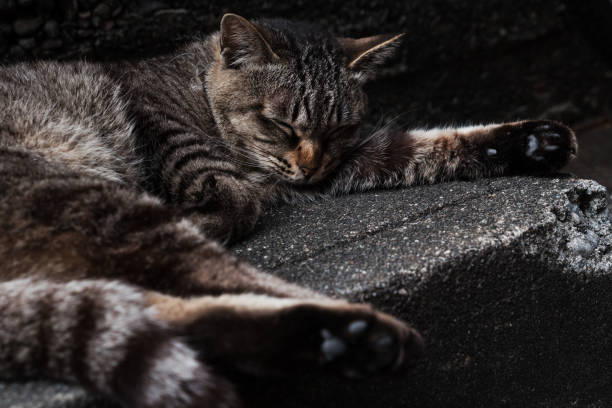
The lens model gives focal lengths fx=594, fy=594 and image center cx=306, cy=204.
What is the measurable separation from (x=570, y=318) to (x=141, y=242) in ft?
3.95

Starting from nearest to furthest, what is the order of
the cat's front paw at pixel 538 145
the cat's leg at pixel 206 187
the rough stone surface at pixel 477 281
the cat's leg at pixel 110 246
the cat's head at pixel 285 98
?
the cat's leg at pixel 110 246 < the rough stone surface at pixel 477 281 < the cat's leg at pixel 206 187 < the cat's front paw at pixel 538 145 < the cat's head at pixel 285 98

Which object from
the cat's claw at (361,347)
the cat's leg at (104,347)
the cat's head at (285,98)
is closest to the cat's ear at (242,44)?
the cat's head at (285,98)

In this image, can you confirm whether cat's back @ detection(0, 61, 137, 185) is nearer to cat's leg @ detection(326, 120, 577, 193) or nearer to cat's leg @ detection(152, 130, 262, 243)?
cat's leg @ detection(152, 130, 262, 243)

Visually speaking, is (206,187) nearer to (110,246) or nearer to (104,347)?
(110,246)

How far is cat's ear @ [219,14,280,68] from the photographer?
6.42 ft

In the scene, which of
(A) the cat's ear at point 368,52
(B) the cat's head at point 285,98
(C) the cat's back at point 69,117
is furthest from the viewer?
(A) the cat's ear at point 368,52

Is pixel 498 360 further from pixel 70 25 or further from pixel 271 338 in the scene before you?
pixel 70 25

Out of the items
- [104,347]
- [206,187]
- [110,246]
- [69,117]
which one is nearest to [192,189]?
[206,187]

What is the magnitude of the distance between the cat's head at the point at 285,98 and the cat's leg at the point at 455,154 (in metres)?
0.10

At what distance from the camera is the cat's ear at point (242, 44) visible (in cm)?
196

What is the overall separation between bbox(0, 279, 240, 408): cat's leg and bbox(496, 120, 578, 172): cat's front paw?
1.35m

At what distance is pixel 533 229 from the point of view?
5.22ft

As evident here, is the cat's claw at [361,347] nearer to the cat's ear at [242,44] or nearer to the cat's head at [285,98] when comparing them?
the cat's head at [285,98]

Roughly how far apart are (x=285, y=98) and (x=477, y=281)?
35.4 inches
